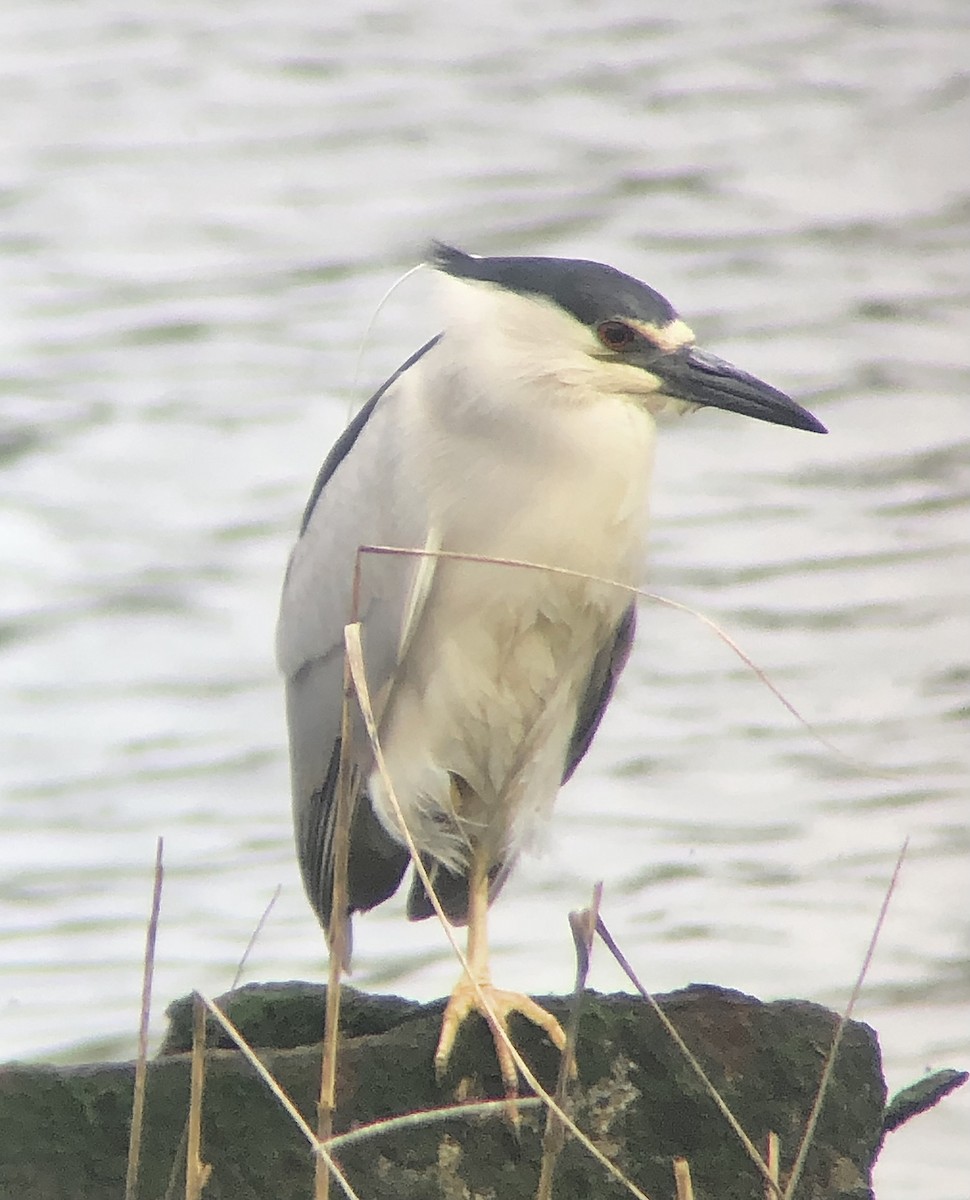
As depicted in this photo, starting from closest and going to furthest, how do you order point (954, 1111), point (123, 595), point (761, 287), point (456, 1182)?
point (456, 1182), point (954, 1111), point (123, 595), point (761, 287)

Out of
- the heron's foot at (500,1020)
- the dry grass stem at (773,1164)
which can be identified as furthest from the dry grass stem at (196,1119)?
the dry grass stem at (773,1164)

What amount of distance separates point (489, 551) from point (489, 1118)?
101 cm

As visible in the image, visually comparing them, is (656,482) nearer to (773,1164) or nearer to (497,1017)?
(497,1017)

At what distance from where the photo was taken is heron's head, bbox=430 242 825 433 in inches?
158

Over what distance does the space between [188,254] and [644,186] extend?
2.26 m

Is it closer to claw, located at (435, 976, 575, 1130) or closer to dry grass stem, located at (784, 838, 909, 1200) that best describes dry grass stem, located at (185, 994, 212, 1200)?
claw, located at (435, 976, 575, 1130)

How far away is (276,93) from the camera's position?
12883mm

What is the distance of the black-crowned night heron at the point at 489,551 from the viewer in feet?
13.3

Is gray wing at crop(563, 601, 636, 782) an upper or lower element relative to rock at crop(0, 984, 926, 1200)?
upper

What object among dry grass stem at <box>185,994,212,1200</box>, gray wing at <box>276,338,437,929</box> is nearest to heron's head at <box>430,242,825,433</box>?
gray wing at <box>276,338,437,929</box>

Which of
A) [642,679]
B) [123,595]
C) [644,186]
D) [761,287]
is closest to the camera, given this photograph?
[642,679]

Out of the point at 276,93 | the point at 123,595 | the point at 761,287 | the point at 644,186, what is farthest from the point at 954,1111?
the point at 276,93

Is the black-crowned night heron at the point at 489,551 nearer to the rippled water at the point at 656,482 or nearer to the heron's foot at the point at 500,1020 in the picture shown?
the heron's foot at the point at 500,1020

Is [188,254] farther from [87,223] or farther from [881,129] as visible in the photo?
[881,129]
